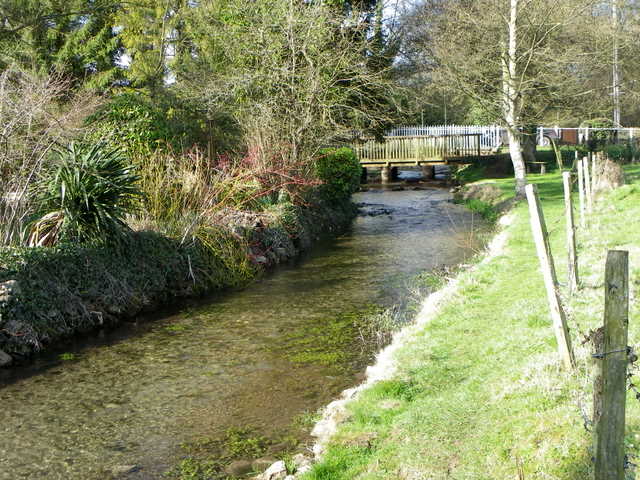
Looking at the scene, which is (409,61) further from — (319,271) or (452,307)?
Result: (452,307)

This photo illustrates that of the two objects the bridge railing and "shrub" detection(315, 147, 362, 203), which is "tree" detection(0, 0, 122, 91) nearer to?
the bridge railing

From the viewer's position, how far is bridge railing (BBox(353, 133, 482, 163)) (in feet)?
124

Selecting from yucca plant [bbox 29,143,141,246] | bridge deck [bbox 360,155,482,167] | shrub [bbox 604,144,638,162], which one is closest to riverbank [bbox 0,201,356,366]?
yucca plant [bbox 29,143,141,246]

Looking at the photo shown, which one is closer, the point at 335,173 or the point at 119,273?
the point at 119,273

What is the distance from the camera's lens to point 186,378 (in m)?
8.12

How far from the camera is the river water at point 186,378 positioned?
6.33 meters

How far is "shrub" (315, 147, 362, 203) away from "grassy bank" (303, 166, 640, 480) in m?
13.2

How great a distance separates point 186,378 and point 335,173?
15.1m

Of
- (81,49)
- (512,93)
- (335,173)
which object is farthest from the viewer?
(81,49)

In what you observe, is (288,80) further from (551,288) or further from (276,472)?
(276,472)

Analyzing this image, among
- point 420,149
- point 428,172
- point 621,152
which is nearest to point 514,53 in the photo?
point 621,152

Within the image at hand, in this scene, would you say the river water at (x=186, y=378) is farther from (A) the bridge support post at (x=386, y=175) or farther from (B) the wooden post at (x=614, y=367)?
(A) the bridge support post at (x=386, y=175)

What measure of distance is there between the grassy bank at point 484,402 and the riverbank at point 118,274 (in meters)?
4.95

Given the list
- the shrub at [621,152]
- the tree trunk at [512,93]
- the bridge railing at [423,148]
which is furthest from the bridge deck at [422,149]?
the tree trunk at [512,93]
